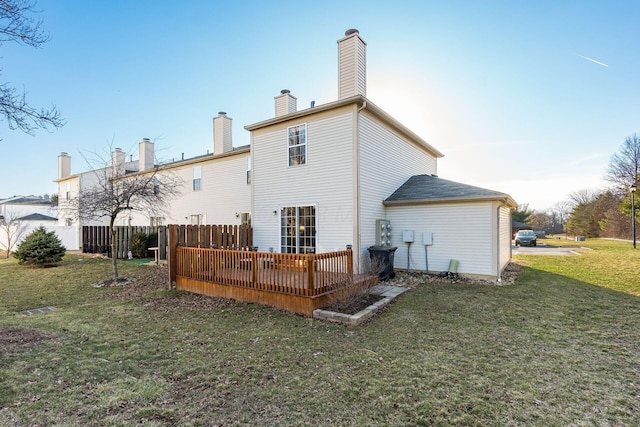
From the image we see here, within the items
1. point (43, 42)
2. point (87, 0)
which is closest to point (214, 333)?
point (43, 42)

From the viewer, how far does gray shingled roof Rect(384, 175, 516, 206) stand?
9281 mm

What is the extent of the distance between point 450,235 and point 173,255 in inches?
350

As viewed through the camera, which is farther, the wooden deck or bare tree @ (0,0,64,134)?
the wooden deck

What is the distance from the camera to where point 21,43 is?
4.46 metres

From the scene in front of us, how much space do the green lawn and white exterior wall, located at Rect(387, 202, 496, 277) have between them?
6.87 ft

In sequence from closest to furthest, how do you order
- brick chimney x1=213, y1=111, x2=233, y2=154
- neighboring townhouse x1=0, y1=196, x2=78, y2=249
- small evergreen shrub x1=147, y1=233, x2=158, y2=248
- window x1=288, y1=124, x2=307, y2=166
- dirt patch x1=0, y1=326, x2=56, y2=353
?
1. dirt patch x1=0, y1=326, x2=56, y2=353
2. window x1=288, y1=124, x2=307, y2=166
3. brick chimney x1=213, y1=111, x2=233, y2=154
4. small evergreen shrub x1=147, y1=233, x2=158, y2=248
5. neighboring townhouse x1=0, y1=196, x2=78, y2=249

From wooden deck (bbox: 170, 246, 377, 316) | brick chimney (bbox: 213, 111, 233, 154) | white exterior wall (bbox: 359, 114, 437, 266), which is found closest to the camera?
wooden deck (bbox: 170, 246, 377, 316)

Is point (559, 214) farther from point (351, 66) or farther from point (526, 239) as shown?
point (351, 66)

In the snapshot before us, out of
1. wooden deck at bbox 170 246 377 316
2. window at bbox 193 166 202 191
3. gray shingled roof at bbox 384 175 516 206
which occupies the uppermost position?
window at bbox 193 166 202 191

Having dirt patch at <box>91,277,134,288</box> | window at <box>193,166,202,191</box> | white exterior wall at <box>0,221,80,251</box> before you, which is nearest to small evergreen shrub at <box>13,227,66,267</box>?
dirt patch at <box>91,277,134,288</box>

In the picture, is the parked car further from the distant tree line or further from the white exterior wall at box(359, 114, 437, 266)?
the white exterior wall at box(359, 114, 437, 266)

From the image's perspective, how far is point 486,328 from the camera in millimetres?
5312

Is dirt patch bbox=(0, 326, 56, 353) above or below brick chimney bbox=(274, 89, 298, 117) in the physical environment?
below

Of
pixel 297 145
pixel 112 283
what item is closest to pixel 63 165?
pixel 112 283
